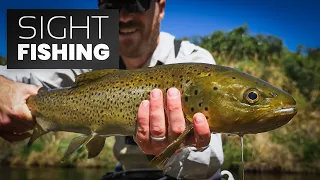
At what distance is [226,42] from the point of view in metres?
1.93

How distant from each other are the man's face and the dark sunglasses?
1cm

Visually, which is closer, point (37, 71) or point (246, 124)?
point (246, 124)

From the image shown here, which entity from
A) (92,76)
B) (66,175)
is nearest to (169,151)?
(92,76)

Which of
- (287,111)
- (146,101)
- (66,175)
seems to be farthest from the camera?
(66,175)

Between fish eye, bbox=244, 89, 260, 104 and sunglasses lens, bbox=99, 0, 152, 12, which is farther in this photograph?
sunglasses lens, bbox=99, 0, 152, 12

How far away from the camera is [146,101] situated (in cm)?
87

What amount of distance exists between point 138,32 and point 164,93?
671 mm

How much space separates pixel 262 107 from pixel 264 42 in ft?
3.83

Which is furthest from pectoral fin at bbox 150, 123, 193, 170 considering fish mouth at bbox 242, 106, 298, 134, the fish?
fish mouth at bbox 242, 106, 298, 134

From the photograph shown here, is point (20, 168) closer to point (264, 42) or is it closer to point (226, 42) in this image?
point (226, 42)

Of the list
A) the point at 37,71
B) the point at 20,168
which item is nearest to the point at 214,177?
the point at 37,71

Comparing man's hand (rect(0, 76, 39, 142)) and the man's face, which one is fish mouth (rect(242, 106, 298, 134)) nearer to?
man's hand (rect(0, 76, 39, 142))

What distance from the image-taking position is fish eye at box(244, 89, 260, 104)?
2.58 feet

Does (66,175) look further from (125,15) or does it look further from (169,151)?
(169,151)
